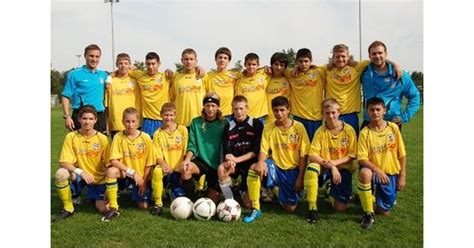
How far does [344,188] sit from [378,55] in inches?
65.6

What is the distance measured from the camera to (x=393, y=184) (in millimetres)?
4762

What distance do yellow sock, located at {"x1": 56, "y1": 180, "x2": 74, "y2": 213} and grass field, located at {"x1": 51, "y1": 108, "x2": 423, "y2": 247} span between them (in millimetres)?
154

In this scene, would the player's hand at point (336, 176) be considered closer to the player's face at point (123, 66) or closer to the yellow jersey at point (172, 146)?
the yellow jersey at point (172, 146)

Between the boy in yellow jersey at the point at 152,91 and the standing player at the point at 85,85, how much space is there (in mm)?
502

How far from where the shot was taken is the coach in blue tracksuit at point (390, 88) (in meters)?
5.09

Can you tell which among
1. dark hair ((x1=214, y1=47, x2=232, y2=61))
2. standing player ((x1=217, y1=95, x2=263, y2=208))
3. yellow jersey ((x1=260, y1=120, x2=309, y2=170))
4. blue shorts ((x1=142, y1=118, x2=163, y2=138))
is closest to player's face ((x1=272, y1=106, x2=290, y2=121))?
yellow jersey ((x1=260, y1=120, x2=309, y2=170))

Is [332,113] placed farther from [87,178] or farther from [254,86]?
[87,178]

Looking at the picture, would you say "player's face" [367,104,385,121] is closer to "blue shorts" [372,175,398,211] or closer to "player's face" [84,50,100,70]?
"blue shorts" [372,175,398,211]

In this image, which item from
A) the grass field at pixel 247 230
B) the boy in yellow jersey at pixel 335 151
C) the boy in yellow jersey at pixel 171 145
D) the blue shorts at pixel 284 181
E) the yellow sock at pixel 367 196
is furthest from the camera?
the boy in yellow jersey at pixel 171 145

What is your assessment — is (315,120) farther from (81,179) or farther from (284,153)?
(81,179)

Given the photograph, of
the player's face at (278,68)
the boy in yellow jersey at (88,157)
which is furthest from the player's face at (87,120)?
the player's face at (278,68)

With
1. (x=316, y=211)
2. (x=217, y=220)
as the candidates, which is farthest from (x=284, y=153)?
(x=217, y=220)

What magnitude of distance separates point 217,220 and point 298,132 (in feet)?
4.68

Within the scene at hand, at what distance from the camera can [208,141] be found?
5246mm
